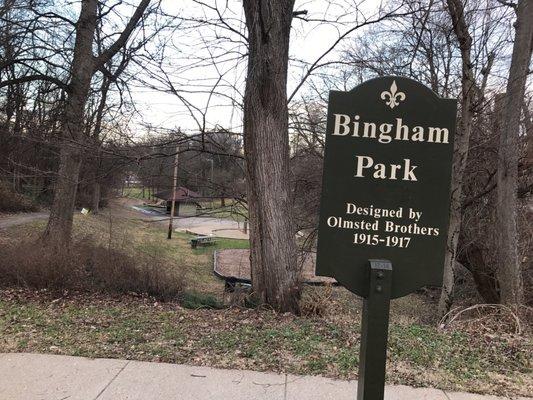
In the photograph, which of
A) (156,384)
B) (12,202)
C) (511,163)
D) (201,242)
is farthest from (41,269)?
(201,242)

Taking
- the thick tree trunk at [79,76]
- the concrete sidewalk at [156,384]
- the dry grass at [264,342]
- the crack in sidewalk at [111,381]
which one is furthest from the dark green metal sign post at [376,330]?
the thick tree trunk at [79,76]

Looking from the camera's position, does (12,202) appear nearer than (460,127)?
No

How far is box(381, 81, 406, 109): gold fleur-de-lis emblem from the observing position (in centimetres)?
277

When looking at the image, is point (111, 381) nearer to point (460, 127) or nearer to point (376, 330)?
point (376, 330)

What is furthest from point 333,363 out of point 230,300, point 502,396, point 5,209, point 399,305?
point 5,209

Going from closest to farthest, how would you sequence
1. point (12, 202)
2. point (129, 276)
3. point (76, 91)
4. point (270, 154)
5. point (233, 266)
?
point (270, 154), point (129, 276), point (76, 91), point (233, 266), point (12, 202)

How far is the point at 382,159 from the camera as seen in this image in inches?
109

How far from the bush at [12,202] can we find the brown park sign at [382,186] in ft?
86.7

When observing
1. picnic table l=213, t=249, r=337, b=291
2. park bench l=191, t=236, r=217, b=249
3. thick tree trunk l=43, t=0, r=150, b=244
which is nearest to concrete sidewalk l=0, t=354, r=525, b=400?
thick tree trunk l=43, t=0, r=150, b=244

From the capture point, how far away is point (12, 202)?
26266mm

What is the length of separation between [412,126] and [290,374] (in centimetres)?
250

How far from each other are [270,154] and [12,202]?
23.1m

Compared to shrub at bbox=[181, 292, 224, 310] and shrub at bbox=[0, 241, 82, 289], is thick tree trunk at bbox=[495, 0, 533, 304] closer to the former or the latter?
shrub at bbox=[181, 292, 224, 310]

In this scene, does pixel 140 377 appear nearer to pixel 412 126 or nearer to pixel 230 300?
pixel 412 126
